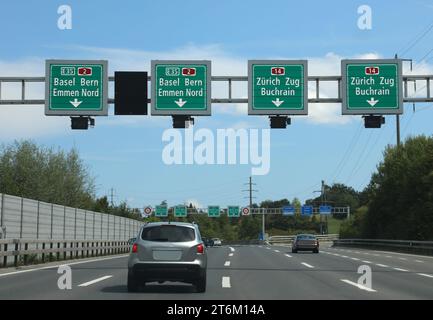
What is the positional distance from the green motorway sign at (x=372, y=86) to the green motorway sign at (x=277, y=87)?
73.4 inches

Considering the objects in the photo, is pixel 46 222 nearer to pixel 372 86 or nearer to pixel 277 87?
pixel 277 87

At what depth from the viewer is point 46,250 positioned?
28.8 metres

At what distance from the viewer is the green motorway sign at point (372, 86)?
2970 centimetres

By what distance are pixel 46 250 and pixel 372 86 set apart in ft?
51.1

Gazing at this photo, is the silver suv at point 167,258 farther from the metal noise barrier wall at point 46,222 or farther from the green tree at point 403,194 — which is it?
the green tree at point 403,194

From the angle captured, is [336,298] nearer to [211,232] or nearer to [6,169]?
[6,169]

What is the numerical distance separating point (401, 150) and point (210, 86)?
41.8 meters

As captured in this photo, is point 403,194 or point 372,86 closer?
point 372,86

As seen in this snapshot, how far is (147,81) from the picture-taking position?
29.4m

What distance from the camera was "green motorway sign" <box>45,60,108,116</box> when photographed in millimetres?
29500

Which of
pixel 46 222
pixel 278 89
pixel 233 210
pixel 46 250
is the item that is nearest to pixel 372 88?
pixel 278 89
